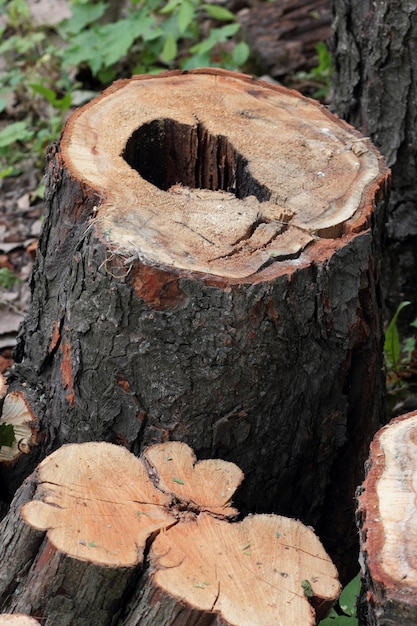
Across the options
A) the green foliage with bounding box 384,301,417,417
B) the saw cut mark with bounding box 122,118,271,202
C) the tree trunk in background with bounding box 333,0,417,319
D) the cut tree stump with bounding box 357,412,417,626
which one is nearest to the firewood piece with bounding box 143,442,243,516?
the cut tree stump with bounding box 357,412,417,626

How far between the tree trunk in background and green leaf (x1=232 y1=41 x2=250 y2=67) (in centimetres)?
137

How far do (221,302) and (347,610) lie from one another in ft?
2.99

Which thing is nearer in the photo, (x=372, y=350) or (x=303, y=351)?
(x=303, y=351)

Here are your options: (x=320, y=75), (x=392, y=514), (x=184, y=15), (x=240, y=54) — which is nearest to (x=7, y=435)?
(x=392, y=514)

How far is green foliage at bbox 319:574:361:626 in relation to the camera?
2264 mm

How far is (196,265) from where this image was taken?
93.7 inches

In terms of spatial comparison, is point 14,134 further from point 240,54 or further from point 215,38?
point 240,54

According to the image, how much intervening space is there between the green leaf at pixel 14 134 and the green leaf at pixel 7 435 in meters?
2.63

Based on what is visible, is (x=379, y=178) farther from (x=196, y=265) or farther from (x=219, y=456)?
(x=219, y=456)

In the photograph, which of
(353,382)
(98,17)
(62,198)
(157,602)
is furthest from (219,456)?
(98,17)

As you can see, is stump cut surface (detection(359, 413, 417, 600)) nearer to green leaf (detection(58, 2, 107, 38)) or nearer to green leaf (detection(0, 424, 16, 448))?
green leaf (detection(0, 424, 16, 448))

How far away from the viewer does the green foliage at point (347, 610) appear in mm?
2264

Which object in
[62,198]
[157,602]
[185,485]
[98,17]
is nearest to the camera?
[157,602]

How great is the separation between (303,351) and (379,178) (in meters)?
0.67
